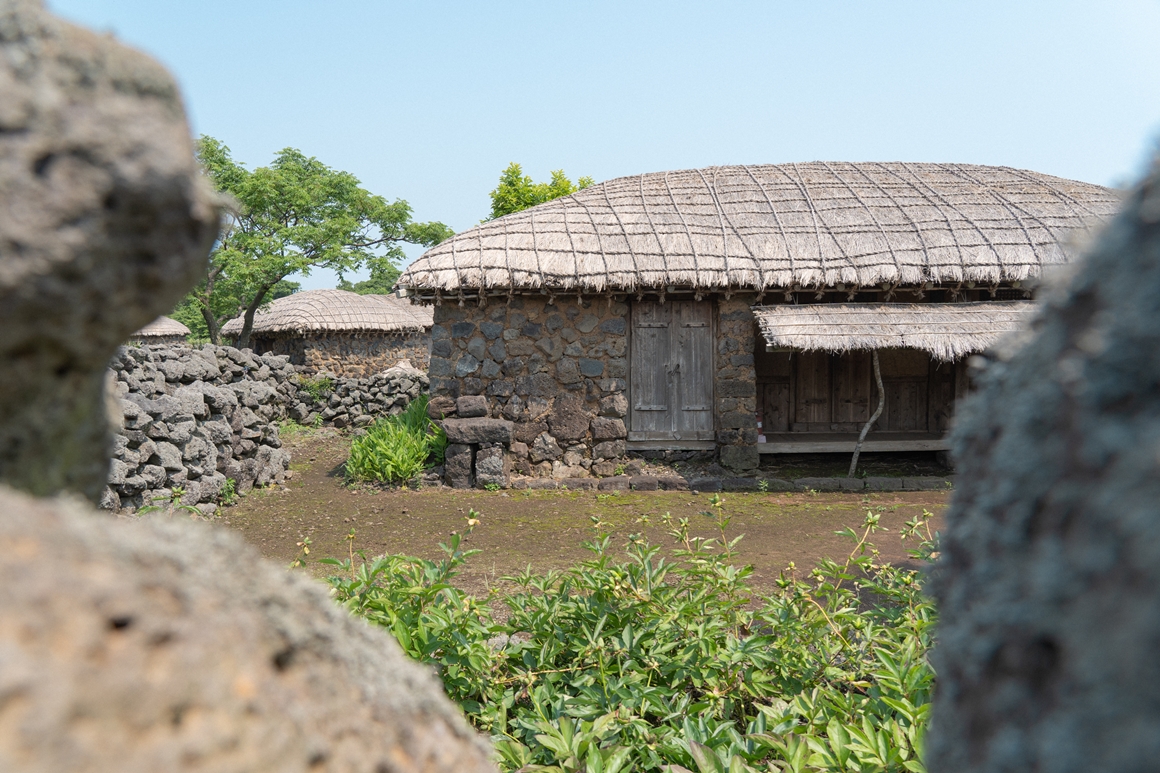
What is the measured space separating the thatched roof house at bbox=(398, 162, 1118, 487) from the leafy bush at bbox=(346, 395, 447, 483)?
77 cm

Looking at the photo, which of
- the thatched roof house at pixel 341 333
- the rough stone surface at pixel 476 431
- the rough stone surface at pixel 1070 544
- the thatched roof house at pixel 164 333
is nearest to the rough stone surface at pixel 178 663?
the rough stone surface at pixel 1070 544

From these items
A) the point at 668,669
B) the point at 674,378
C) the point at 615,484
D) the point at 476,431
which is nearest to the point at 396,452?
the point at 476,431

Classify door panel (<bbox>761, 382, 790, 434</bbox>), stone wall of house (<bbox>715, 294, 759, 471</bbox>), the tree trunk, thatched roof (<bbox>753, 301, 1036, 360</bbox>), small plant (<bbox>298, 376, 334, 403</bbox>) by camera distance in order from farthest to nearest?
the tree trunk
small plant (<bbox>298, 376, 334, 403</bbox>)
door panel (<bbox>761, 382, 790, 434</bbox>)
stone wall of house (<bbox>715, 294, 759, 471</bbox>)
thatched roof (<bbox>753, 301, 1036, 360</bbox>)

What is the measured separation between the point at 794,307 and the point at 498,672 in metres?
7.44

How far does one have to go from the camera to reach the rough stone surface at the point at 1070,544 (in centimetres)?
51

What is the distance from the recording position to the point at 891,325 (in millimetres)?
8977

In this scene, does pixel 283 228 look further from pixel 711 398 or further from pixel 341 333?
pixel 711 398

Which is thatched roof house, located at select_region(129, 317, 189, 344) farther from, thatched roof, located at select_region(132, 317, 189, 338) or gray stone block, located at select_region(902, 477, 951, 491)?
gray stone block, located at select_region(902, 477, 951, 491)

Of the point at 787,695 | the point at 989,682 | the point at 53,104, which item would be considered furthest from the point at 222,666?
the point at 787,695

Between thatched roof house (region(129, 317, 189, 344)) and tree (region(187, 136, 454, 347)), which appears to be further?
thatched roof house (region(129, 317, 189, 344))

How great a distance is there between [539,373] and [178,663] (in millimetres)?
8721

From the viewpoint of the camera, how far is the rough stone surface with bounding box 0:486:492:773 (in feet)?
1.84

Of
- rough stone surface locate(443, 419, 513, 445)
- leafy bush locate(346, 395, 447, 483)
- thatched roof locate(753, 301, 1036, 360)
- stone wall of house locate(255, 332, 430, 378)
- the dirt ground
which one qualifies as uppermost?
thatched roof locate(753, 301, 1036, 360)

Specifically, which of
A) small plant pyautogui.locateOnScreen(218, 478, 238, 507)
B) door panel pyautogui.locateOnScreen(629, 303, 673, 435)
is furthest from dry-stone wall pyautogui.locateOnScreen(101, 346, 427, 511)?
door panel pyautogui.locateOnScreen(629, 303, 673, 435)
